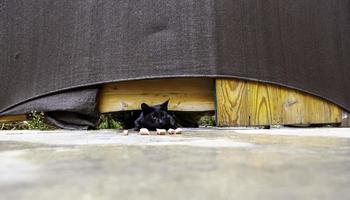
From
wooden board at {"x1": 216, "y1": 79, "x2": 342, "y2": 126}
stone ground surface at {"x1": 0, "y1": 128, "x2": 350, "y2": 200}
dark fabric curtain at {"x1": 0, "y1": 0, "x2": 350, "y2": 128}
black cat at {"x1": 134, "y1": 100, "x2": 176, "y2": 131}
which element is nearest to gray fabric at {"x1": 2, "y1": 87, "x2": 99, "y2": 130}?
dark fabric curtain at {"x1": 0, "y1": 0, "x2": 350, "y2": 128}

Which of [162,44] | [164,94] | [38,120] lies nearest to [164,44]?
[162,44]

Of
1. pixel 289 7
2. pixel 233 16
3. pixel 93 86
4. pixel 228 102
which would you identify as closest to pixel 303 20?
pixel 289 7

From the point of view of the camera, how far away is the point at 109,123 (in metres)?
3.57

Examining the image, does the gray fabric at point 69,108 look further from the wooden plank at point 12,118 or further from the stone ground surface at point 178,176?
the stone ground surface at point 178,176

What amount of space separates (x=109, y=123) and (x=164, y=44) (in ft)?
3.10

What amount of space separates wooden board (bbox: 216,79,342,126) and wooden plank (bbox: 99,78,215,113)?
0.21 metres

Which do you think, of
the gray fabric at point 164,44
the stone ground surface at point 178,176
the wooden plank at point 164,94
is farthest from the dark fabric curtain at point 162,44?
the stone ground surface at point 178,176

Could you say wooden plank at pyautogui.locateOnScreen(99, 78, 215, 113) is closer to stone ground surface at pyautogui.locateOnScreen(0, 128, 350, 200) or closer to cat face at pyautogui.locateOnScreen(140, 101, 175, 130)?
cat face at pyautogui.locateOnScreen(140, 101, 175, 130)

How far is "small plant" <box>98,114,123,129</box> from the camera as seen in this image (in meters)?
3.48

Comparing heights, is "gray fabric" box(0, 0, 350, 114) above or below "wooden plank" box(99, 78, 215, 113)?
above

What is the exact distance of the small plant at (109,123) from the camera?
3.48m

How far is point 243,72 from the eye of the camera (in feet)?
10.1

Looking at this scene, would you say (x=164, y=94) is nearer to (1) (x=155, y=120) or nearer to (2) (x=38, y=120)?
(1) (x=155, y=120)

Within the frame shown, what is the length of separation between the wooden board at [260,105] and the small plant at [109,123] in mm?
965
